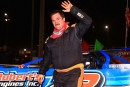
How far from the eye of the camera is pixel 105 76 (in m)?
4.92

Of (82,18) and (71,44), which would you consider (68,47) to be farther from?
(82,18)

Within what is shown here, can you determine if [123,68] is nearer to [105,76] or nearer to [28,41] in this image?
[105,76]

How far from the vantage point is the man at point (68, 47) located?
3306mm

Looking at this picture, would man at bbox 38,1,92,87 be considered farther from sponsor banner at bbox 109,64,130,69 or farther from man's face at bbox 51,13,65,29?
sponsor banner at bbox 109,64,130,69

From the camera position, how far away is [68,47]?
10.9 ft

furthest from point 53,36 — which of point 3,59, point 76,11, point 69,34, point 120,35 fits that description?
point 120,35

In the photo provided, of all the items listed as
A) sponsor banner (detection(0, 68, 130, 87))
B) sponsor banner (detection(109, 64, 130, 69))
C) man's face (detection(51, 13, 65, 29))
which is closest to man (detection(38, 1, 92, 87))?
man's face (detection(51, 13, 65, 29))

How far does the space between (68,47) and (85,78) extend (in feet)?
5.61

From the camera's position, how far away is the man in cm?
331

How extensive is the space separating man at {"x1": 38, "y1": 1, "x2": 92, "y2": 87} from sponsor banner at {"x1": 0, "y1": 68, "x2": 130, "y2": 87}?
154cm

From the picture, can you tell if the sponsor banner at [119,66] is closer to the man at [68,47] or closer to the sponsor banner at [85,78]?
the sponsor banner at [85,78]

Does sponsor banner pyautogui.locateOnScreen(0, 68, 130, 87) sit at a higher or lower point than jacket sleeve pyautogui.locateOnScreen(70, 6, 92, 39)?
lower

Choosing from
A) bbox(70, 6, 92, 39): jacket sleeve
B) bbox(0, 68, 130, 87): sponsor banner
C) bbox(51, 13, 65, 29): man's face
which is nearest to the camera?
bbox(70, 6, 92, 39): jacket sleeve

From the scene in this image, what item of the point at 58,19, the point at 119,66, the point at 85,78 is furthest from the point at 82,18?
the point at 119,66
